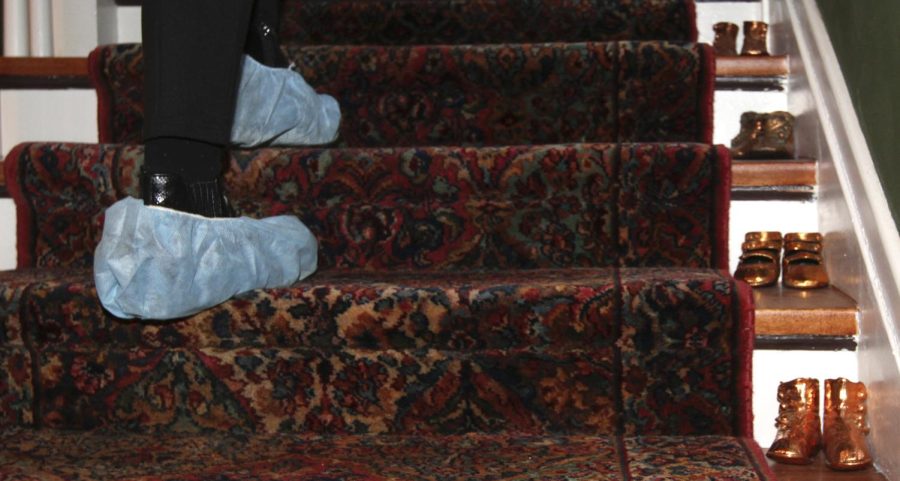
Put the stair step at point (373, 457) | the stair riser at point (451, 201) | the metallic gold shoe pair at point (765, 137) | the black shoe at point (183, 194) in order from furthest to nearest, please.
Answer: the metallic gold shoe pair at point (765, 137) → the stair riser at point (451, 201) → the black shoe at point (183, 194) → the stair step at point (373, 457)

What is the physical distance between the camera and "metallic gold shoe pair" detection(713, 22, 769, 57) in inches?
83.4

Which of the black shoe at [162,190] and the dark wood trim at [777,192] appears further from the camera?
the dark wood trim at [777,192]

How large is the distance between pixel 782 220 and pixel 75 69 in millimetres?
1277

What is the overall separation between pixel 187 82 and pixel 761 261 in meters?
0.95

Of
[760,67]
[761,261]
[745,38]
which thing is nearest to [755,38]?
[745,38]

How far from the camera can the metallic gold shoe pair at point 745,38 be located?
2.12 metres

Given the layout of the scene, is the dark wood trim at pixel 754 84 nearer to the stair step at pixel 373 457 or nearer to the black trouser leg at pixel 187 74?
the stair step at pixel 373 457

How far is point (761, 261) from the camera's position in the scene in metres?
1.66

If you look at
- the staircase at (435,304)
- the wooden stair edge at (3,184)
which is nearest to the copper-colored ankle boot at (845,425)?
the staircase at (435,304)

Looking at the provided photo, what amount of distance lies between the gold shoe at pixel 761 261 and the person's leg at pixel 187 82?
0.86 metres

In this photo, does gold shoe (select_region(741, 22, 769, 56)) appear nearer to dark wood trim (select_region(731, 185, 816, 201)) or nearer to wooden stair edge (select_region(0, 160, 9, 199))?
dark wood trim (select_region(731, 185, 816, 201))

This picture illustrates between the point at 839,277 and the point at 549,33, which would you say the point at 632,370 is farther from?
the point at 549,33

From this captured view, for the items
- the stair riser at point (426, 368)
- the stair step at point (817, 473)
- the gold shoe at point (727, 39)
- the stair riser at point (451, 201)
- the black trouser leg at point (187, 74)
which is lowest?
the stair step at point (817, 473)

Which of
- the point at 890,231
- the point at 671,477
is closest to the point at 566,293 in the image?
the point at 671,477
